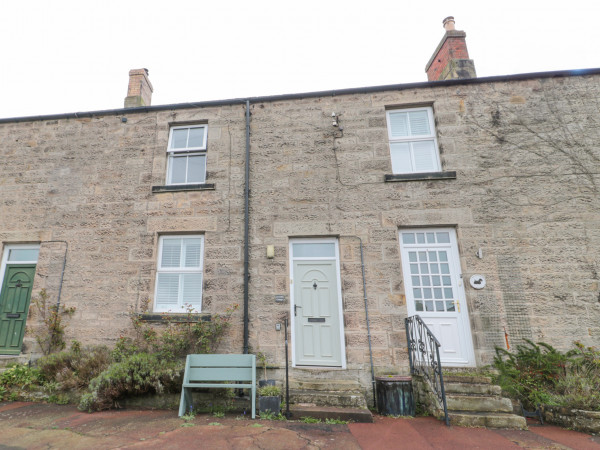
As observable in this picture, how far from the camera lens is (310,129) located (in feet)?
23.3

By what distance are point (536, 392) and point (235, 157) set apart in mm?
6673

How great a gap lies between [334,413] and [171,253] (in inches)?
171

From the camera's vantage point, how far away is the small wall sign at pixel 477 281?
19.3ft

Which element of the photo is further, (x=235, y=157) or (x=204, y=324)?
(x=235, y=157)

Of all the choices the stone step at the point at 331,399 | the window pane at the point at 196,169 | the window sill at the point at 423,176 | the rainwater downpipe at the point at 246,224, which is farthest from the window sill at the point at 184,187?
the stone step at the point at 331,399

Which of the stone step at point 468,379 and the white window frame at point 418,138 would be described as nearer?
the stone step at point 468,379

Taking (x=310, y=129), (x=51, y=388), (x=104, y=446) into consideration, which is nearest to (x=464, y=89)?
(x=310, y=129)

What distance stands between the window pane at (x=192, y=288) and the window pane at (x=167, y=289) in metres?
0.18

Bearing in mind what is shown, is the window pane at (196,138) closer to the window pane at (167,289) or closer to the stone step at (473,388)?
the window pane at (167,289)

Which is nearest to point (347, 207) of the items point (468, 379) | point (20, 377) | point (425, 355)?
point (425, 355)

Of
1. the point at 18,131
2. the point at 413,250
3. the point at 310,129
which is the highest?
the point at 18,131

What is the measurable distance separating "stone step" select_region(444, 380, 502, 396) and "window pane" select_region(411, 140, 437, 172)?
3971mm

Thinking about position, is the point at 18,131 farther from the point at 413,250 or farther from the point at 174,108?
the point at 413,250

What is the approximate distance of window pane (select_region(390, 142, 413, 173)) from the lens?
681cm
